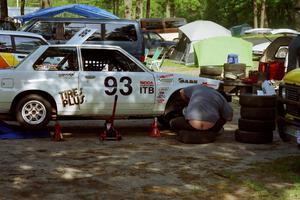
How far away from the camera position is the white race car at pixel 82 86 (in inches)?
Result: 374

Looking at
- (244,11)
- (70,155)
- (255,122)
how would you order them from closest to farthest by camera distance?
(70,155) → (255,122) → (244,11)

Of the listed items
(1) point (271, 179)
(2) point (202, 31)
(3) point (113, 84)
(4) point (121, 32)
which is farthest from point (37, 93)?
(2) point (202, 31)

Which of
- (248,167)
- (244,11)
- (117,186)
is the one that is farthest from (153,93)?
(244,11)

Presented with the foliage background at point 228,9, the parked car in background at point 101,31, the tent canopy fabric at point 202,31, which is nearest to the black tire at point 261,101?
the parked car in background at point 101,31

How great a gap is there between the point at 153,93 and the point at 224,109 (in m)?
1.43

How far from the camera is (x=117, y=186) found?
6.43 meters

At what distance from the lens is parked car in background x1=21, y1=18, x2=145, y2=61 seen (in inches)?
722

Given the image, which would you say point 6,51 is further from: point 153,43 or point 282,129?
point 153,43

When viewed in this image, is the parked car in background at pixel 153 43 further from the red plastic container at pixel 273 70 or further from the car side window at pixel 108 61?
the car side window at pixel 108 61

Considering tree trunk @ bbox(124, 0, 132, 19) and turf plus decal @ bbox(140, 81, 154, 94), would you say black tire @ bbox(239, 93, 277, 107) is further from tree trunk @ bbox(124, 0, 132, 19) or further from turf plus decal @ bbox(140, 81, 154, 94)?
tree trunk @ bbox(124, 0, 132, 19)

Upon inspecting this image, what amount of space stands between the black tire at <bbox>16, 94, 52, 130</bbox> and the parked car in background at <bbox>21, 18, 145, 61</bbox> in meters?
8.78

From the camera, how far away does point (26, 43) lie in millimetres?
15102

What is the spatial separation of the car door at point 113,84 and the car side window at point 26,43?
18.0 ft

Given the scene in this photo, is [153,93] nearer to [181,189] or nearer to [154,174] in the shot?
[154,174]
